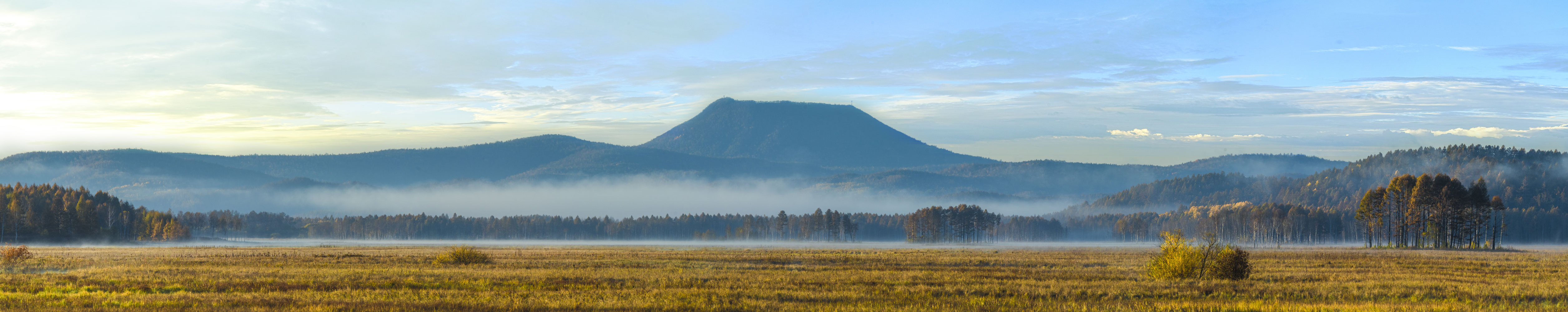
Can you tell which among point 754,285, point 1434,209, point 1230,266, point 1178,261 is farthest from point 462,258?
point 1434,209

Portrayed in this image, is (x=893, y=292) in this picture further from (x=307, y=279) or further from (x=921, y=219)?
(x=921, y=219)

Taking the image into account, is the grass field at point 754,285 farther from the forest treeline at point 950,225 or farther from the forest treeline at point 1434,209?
the forest treeline at point 950,225

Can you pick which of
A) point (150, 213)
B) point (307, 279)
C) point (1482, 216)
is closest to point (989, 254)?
point (307, 279)

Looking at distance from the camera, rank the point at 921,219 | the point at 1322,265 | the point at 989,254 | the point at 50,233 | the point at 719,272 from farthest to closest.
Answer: the point at 921,219
the point at 50,233
the point at 989,254
the point at 1322,265
the point at 719,272

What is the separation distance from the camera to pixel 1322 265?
168ft

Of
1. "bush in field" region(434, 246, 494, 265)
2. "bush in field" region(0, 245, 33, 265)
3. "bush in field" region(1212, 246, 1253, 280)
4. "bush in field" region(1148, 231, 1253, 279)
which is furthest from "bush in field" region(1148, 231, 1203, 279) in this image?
"bush in field" region(0, 245, 33, 265)

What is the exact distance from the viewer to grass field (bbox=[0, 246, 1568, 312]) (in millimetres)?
25688

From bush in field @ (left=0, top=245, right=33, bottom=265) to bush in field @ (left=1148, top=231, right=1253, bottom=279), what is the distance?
172ft

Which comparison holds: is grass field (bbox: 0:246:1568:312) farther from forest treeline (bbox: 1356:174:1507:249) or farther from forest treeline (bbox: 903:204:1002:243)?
forest treeline (bbox: 903:204:1002:243)

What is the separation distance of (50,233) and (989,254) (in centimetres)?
12952

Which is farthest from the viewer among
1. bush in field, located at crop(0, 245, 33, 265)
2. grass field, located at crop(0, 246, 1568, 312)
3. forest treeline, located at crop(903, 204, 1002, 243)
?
forest treeline, located at crop(903, 204, 1002, 243)

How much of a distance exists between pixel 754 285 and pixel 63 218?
134207 mm

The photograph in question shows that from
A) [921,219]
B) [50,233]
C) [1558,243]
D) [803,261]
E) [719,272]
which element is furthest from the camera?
[921,219]

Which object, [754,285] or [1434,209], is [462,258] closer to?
[754,285]
